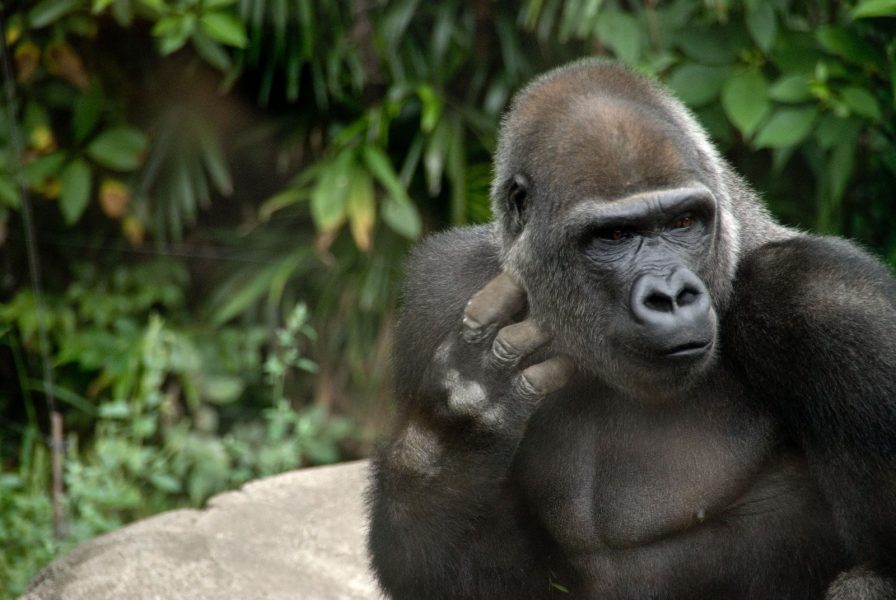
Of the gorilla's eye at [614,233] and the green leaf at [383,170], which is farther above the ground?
the gorilla's eye at [614,233]

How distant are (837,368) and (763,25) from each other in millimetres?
2737

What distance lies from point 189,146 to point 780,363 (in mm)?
4517

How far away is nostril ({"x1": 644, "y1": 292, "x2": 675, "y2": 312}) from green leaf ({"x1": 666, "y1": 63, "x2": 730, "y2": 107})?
2603mm

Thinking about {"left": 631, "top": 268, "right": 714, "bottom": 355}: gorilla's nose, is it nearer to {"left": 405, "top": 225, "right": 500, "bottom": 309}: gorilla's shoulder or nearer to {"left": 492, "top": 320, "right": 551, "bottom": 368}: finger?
{"left": 492, "top": 320, "right": 551, "bottom": 368}: finger

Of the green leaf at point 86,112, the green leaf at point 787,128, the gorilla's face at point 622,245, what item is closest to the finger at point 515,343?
the gorilla's face at point 622,245

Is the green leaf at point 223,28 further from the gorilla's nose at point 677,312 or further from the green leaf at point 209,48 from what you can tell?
the gorilla's nose at point 677,312

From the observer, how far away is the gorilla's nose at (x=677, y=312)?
8.87 feet

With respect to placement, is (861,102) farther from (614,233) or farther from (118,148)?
(118,148)

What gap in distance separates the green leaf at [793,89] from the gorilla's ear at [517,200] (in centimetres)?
211

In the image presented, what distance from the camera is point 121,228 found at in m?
6.79

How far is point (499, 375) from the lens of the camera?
2.97 metres

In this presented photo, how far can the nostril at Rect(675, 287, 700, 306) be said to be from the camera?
2732 mm

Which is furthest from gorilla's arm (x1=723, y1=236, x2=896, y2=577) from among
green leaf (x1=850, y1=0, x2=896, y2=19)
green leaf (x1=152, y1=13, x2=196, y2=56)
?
green leaf (x1=152, y1=13, x2=196, y2=56)

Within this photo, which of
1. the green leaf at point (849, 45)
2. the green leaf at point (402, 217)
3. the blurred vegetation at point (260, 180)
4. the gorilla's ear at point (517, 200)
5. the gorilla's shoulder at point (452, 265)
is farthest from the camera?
the green leaf at point (402, 217)
